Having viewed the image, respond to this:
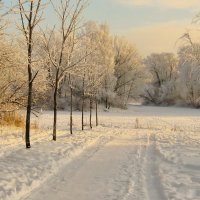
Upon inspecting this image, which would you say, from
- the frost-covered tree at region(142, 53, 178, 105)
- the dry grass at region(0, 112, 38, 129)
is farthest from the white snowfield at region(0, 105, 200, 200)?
the frost-covered tree at region(142, 53, 178, 105)

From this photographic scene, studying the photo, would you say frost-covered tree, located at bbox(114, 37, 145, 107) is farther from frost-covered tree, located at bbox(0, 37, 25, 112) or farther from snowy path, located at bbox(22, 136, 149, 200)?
snowy path, located at bbox(22, 136, 149, 200)

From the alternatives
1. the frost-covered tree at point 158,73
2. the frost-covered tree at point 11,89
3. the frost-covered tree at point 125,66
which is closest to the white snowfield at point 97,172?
the frost-covered tree at point 11,89

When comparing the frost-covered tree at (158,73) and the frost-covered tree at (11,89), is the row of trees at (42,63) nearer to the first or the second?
the frost-covered tree at (11,89)

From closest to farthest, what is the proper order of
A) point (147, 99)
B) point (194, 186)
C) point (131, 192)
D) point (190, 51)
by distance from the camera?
point (131, 192)
point (194, 186)
point (190, 51)
point (147, 99)

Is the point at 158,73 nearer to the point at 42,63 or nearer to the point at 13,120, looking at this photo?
the point at 13,120

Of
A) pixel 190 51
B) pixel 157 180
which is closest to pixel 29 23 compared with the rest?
pixel 157 180

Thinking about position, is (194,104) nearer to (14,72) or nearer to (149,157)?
(14,72)

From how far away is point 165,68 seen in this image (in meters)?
91.6

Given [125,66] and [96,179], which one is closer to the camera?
[96,179]

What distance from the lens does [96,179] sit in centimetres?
1070

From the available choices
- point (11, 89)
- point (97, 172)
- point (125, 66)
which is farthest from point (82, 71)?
point (125, 66)

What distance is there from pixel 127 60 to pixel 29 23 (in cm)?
5509

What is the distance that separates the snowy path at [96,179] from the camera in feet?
29.3

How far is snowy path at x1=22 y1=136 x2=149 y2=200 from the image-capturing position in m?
8.92
